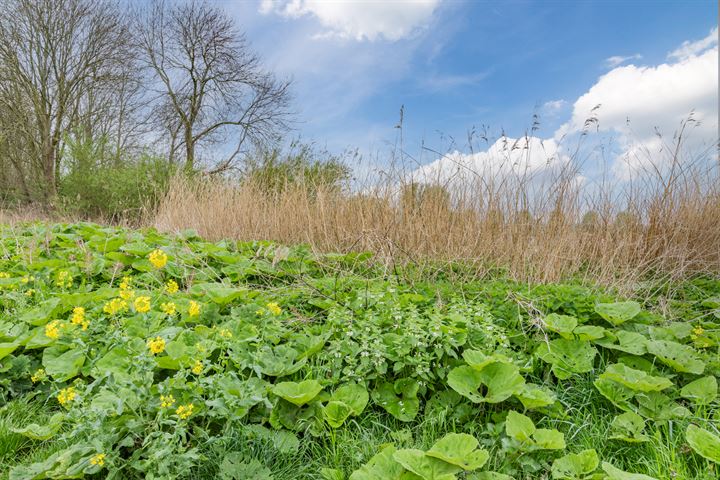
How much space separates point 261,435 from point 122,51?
1464 cm

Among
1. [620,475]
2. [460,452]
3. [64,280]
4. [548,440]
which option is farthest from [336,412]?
[64,280]

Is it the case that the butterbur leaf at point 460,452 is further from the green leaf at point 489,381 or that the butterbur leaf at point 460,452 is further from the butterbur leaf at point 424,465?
the green leaf at point 489,381

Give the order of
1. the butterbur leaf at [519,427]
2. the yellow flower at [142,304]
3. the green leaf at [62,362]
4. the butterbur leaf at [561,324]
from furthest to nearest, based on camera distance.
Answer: the butterbur leaf at [561,324], the green leaf at [62,362], the yellow flower at [142,304], the butterbur leaf at [519,427]

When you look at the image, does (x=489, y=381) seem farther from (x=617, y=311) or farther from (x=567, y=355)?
(x=617, y=311)

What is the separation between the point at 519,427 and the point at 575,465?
0.63 ft

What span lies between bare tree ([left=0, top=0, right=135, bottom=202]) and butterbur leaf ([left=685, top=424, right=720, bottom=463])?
14.5 m

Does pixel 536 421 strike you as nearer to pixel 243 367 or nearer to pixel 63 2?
pixel 243 367

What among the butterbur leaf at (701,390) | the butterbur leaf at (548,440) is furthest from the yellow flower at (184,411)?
→ the butterbur leaf at (701,390)

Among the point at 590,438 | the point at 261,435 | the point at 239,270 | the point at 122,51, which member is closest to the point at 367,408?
the point at 261,435

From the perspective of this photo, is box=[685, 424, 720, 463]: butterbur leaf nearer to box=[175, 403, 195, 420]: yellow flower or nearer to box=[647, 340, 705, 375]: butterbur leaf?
box=[647, 340, 705, 375]: butterbur leaf

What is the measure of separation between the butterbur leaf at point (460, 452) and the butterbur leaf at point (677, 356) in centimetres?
117

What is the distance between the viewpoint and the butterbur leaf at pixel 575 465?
4.43ft

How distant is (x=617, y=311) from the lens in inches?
88.9

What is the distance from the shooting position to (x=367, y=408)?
174 cm
